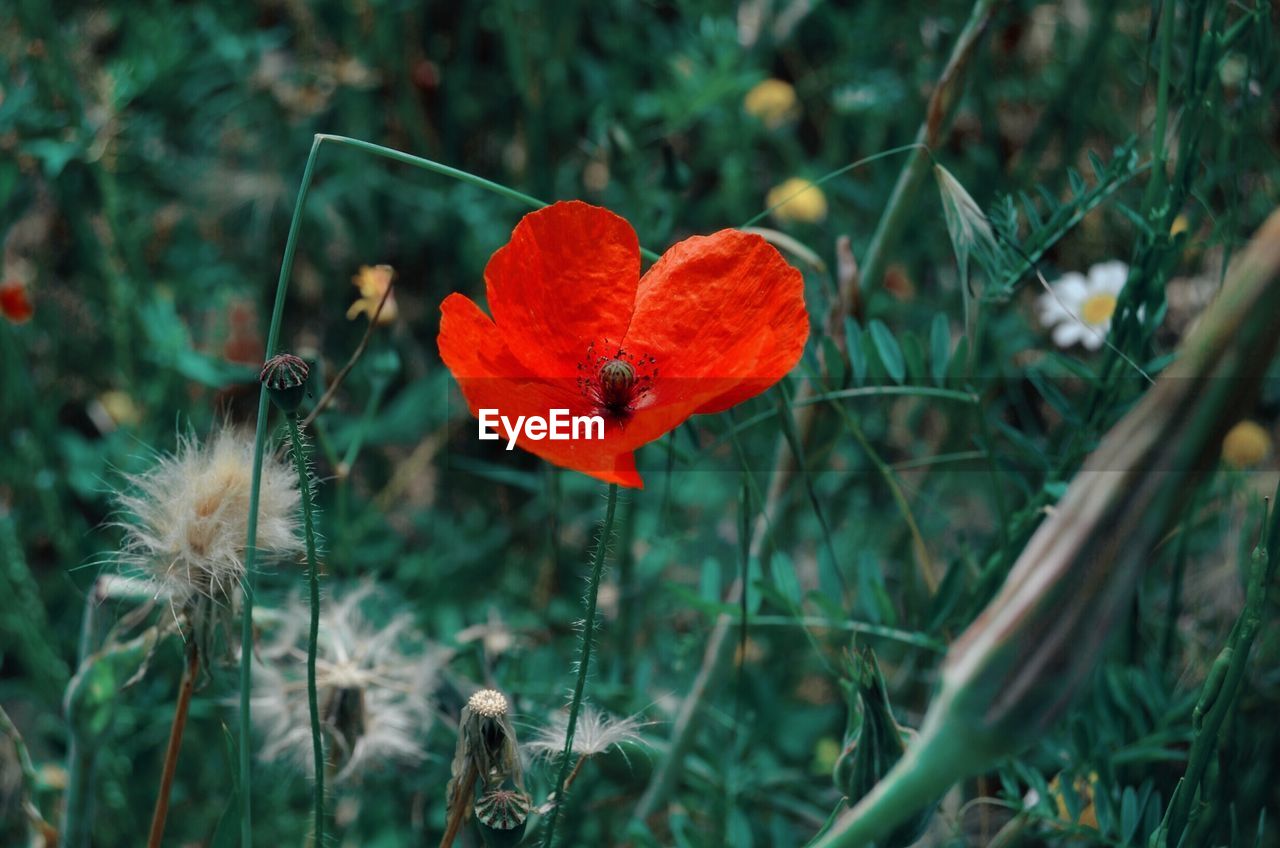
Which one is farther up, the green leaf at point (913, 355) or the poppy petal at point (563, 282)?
the poppy petal at point (563, 282)

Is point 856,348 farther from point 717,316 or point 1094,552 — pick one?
point 1094,552

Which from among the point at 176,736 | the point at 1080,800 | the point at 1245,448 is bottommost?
the point at 1080,800

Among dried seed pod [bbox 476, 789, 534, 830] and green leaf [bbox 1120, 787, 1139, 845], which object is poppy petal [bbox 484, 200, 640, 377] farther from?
green leaf [bbox 1120, 787, 1139, 845]

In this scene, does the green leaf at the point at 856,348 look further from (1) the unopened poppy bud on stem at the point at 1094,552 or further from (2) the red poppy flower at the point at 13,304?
(2) the red poppy flower at the point at 13,304

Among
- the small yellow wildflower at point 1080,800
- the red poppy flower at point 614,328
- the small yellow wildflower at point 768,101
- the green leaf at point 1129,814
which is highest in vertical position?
the small yellow wildflower at point 768,101

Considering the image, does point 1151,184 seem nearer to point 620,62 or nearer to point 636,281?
point 636,281

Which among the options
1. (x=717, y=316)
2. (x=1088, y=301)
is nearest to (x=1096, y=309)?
(x=1088, y=301)

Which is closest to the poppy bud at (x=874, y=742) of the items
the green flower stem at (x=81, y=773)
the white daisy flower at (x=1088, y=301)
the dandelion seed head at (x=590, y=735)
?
the dandelion seed head at (x=590, y=735)

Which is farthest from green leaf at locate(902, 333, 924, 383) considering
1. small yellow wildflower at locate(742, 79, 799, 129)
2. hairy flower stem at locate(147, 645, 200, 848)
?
small yellow wildflower at locate(742, 79, 799, 129)
